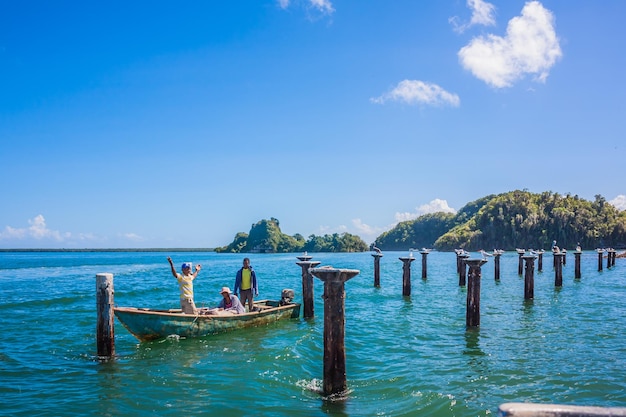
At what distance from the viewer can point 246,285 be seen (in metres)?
19.6

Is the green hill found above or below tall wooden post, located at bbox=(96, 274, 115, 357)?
above

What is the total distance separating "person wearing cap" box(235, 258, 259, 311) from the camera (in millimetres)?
19453

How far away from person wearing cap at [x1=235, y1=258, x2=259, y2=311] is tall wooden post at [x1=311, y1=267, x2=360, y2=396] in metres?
9.72

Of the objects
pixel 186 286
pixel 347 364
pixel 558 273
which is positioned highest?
pixel 186 286

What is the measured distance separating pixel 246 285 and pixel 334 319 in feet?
33.5

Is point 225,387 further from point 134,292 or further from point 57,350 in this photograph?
point 134,292

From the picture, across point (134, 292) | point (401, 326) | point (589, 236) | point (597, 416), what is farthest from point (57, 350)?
point (589, 236)

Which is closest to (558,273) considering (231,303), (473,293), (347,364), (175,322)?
(473,293)

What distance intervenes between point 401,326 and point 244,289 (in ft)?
20.2

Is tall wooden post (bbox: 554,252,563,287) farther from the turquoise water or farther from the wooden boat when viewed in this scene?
the wooden boat

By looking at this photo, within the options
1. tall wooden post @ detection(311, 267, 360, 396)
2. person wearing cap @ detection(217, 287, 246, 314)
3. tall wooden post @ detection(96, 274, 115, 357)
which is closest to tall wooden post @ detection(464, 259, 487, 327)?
person wearing cap @ detection(217, 287, 246, 314)

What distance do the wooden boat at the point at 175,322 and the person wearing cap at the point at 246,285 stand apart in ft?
4.51

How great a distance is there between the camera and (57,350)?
15133mm

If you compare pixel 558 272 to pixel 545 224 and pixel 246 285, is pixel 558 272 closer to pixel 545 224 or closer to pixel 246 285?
pixel 246 285
